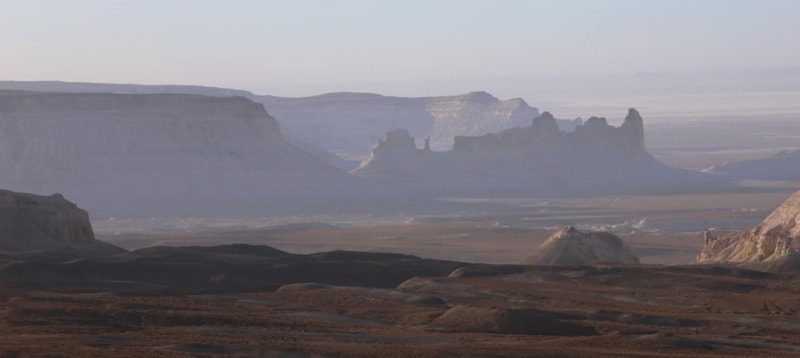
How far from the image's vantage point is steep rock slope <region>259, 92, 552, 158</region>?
173 m

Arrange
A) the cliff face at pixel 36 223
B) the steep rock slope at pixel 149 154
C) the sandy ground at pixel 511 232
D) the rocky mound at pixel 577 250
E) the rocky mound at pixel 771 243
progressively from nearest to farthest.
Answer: the rocky mound at pixel 771 243, the rocky mound at pixel 577 250, the cliff face at pixel 36 223, the sandy ground at pixel 511 232, the steep rock slope at pixel 149 154

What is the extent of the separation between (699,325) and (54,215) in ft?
89.7

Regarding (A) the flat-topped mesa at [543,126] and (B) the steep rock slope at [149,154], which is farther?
(A) the flat-topped mesa at [543,126]

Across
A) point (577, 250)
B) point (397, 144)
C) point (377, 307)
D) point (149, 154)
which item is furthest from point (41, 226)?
point (397, 144)

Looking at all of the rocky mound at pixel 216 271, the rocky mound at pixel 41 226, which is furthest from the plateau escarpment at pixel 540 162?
the rocky mound at pixel 216 271

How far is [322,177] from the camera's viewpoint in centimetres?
11356

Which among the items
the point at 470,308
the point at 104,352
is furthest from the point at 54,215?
the point at 104,352

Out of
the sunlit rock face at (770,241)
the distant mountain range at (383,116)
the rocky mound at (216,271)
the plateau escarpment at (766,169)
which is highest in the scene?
the distant mountain range at (383,116)

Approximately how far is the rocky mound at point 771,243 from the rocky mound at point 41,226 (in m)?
20.2

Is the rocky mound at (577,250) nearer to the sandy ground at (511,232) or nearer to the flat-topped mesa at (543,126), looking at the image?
the sandy ground at (511,232)

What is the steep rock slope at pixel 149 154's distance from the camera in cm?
10225

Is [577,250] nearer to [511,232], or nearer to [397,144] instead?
[511,232]

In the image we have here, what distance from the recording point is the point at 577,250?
52.0 metres

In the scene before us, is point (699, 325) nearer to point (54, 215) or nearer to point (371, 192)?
point (54, 215)
